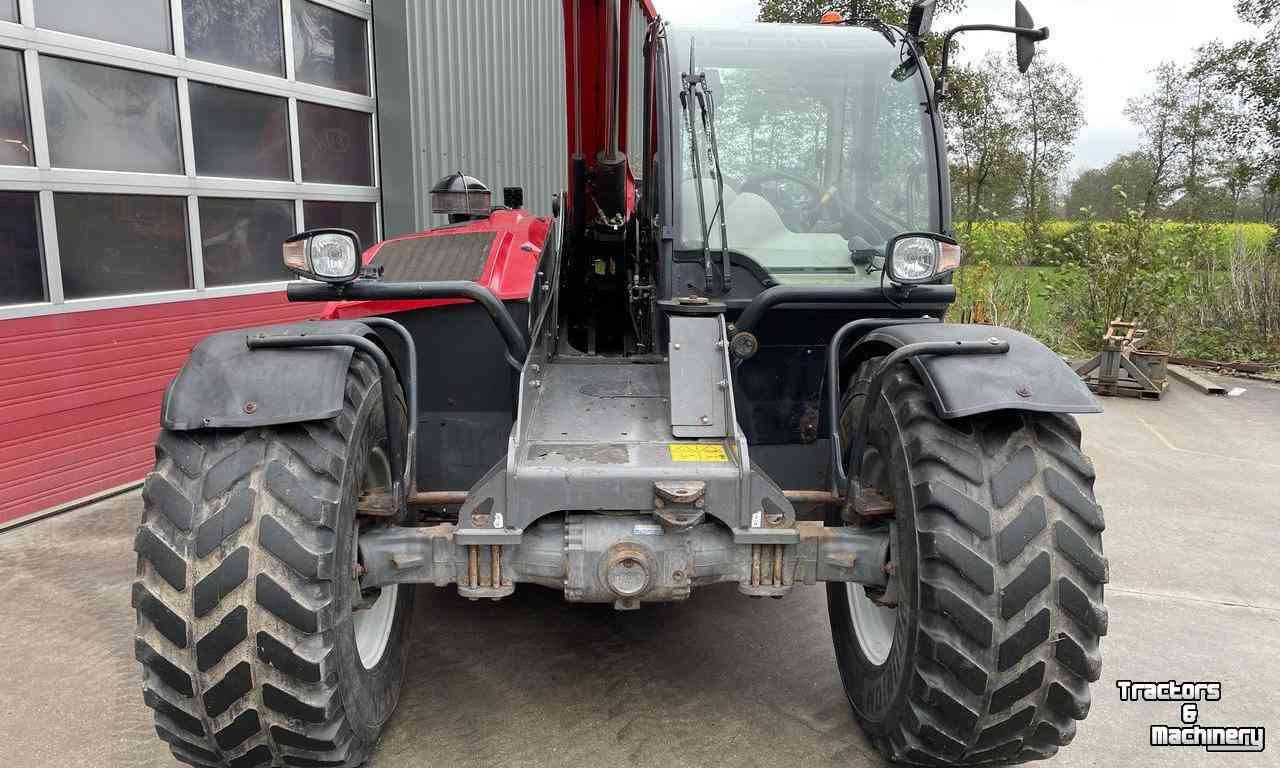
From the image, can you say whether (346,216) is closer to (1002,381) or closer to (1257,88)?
(1002,381)

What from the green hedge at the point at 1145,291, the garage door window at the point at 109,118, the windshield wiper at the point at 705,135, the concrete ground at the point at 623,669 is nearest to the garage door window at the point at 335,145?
the garage door window at the point at 109,118

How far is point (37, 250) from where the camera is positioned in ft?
16.7

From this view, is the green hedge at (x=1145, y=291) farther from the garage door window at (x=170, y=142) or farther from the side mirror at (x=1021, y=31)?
the side mirror at (x=1021, y=31)

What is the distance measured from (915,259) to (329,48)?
6081mm

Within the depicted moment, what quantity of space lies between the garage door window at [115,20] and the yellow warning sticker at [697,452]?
4805mm

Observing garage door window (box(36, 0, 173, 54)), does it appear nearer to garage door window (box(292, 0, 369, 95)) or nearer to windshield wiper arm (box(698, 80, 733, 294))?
garage door window (box(292, 0, 369, 95))

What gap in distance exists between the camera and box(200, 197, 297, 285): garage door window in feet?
20.6

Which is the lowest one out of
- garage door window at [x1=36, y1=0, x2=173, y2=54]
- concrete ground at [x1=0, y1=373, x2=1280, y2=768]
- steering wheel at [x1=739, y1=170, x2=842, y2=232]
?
concrete ground at [x1=0, y1=373, x2=1280, y2=768]

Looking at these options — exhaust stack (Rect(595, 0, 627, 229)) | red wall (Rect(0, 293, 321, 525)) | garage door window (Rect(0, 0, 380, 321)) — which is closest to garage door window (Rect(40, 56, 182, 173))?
garage door window (Rect(0, 0, 380, 321))

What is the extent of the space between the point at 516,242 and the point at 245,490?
2.04 meters

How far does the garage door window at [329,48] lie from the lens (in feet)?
22.9

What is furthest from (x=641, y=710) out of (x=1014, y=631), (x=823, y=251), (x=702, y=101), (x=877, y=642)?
(x=702, y=101)

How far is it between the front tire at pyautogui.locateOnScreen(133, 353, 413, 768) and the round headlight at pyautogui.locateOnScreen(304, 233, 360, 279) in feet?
2.30

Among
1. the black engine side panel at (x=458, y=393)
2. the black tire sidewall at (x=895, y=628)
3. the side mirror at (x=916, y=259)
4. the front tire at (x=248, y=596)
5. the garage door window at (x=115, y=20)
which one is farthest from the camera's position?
the garage door window at (x=115, y=20)
